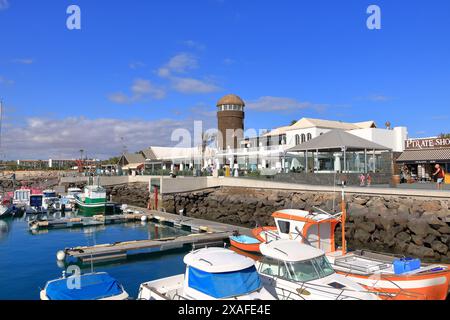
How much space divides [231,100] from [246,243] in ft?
155

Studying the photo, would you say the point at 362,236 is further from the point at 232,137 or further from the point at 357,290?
the point at 232,137

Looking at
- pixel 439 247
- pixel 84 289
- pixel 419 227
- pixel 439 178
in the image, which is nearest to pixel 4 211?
pixel 84 289

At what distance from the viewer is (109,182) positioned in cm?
6147

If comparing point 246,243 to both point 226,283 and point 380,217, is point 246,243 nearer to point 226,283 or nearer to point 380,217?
point 380,217

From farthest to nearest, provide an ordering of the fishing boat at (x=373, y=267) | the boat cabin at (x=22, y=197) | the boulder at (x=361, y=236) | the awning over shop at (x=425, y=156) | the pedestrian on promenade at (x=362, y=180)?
the boat cabin at (x=22, y=197) < the awning over shop at (x=425, y=156) < the pedestrian on promenade at (x=362, y=180) < the boulder at (x=361, y=236) < the fishing boat at (x=373, y=267)

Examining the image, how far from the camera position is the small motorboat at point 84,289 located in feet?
38.5

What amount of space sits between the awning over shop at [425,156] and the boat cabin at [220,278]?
1467 inches

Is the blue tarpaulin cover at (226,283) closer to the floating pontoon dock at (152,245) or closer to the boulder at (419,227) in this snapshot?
the floating pontoon dock at (152,245)

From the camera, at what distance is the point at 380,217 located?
24375mm

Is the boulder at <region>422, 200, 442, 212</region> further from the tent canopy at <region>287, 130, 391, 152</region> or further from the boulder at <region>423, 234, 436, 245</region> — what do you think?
the tent canopy at <region>287, 130, 391, 152</region>

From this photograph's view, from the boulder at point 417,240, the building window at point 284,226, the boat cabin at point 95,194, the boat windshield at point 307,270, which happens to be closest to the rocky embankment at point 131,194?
the boat cabin at point 95,194
